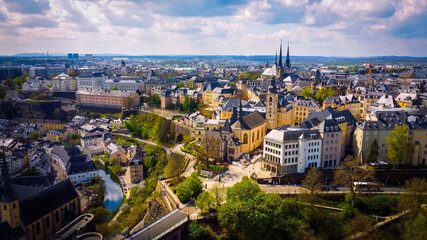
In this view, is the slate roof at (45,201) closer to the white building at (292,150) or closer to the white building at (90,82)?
the white building at (292,150)

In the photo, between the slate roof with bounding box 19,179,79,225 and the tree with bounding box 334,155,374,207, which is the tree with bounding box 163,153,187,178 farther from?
the tree with bounding box 334,155,374,207

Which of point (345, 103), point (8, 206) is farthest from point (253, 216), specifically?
→ point (345, 103)

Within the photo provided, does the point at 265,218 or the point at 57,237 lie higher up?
the point at 265,218

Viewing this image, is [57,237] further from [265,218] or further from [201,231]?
[265,218]

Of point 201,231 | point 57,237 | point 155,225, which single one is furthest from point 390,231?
point 57,237

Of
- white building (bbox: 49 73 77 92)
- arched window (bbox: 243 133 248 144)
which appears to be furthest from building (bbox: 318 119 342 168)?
white building (bbox: 49 73 77 92)

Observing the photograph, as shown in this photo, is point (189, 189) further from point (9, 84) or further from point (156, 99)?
point (9, 84)
